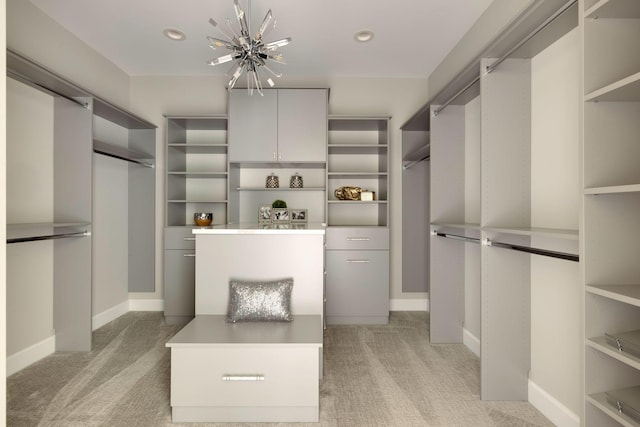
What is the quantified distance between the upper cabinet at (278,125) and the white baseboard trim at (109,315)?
2093 mm

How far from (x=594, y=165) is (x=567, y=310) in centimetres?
97

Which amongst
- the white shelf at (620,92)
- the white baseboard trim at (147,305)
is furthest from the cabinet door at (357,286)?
the white shelf at (620,92)

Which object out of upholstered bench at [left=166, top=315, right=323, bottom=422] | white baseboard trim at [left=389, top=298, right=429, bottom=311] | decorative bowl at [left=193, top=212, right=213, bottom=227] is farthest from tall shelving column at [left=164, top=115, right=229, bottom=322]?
white baseboard trim at [left=389, top=298, right=429, bottom=311]

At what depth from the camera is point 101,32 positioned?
334cm

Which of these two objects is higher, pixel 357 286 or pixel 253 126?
pixel 253 126

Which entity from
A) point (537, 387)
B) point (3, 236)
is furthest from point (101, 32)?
point (537, 387)

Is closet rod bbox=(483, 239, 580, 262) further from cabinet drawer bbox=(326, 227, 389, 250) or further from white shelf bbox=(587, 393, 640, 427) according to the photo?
cabinet drawer bbox=(326, 227, 389, 250)

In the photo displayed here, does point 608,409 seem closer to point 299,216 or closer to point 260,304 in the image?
point 260,304

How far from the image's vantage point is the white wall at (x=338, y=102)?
4.37 metres

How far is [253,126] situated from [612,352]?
11.5 ft

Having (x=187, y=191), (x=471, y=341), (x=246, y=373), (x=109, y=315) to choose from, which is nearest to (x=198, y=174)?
(x=187, y=191)

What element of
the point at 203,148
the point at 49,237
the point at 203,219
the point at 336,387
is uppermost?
the point at 203,148

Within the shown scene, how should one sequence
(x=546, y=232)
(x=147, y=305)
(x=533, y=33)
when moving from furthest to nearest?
(x=147, y=305), (x=533, y=33), (x=546, y=232)

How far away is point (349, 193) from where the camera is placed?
414 cm
